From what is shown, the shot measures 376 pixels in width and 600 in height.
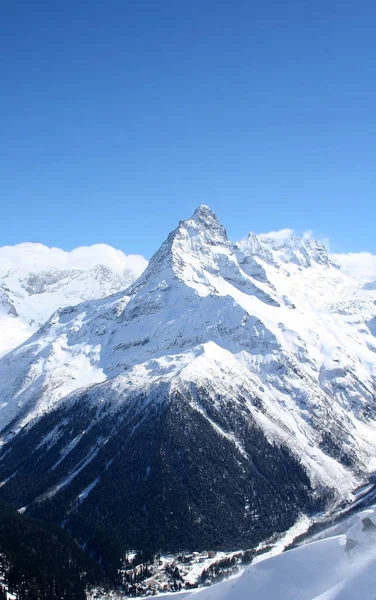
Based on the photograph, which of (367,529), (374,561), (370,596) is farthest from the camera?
(367,529)

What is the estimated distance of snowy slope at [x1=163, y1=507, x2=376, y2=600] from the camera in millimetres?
128875

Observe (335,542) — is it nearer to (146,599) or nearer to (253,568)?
(253,568)

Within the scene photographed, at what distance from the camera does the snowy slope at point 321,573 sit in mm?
128875

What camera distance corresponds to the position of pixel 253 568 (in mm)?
157250

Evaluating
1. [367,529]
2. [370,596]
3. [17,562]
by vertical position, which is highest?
[17,562]

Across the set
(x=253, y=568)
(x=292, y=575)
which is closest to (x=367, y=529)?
(x=292, y=575)

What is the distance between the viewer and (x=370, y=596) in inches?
4759

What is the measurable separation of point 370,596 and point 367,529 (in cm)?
2291

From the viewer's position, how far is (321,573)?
5591 inches

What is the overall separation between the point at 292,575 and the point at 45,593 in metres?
82.7

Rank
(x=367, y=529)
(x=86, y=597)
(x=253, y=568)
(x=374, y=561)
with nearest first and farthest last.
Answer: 1. (x=374, y=561)
2. (x=367, y=529)
3. (x=253, y=568)
4. (x=86, y=597)

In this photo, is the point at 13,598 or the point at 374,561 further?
the point at 13,598

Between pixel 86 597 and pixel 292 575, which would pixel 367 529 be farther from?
pixel 86 597

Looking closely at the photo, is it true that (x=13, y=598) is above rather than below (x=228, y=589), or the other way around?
above
